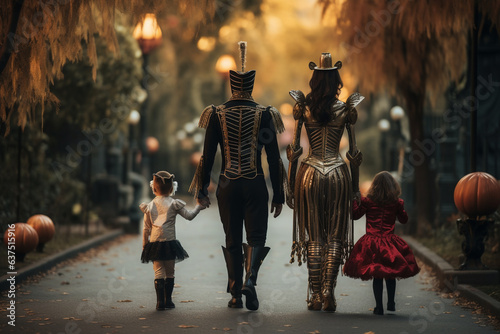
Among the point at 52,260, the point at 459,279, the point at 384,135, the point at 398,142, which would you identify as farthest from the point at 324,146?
the point at 384,135

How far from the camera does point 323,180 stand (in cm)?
920

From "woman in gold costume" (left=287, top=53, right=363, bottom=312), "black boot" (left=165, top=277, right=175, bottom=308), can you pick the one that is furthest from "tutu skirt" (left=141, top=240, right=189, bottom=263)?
"woman in gold costume" (left=287, top=53, right=363, bottom=312)

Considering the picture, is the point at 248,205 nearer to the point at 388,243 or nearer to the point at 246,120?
the point at 246,120

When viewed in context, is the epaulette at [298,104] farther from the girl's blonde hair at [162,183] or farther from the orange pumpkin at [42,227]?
the orange pumpkin at [42,227]

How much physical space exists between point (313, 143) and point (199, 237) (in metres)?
10.9

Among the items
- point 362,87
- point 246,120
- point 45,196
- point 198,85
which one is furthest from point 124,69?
point 198,85

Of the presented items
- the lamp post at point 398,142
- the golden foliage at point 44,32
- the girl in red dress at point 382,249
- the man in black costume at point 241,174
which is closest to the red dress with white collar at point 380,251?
the girl in red dress at point 382,249

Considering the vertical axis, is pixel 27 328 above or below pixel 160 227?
below

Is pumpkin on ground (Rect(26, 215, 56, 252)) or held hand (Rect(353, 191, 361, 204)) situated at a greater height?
held hand (Rect(353, 191, 361, 204))

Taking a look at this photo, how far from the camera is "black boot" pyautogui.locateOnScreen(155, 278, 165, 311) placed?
366 inches

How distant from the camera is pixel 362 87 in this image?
53.9 feet

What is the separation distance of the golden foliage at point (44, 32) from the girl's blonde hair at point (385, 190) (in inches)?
106

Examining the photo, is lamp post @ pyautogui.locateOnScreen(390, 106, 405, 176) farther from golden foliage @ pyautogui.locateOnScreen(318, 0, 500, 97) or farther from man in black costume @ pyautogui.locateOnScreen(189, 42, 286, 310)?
man in black costume @ pyautogui.locateOnScreen(189, 42, 286, 310)

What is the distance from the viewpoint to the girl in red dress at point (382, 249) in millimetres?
8938
